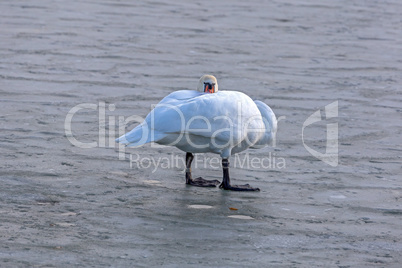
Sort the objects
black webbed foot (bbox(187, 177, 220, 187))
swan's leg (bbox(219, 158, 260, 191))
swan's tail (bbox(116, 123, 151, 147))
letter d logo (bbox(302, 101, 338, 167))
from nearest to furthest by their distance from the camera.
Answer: swan's tail (bbox(116, 123, 151, 147))
swan's leg (bbox(219, 158, 260, 191))
black webbed foot (bbox(187, 177, 220, 187))
letter d logo (bbox(302, 101, 338, 167))

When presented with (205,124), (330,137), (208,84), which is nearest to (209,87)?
(208,84)

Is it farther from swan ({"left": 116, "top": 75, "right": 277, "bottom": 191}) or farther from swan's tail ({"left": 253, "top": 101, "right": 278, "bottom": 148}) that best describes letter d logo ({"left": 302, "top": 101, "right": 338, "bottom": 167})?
swan ({"left": 116, "top": 75, "right": 277, "bottom": 191})

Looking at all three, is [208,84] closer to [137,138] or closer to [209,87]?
[209,87]

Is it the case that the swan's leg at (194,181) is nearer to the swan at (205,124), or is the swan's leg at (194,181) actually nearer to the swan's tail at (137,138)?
the swan at (205,124)

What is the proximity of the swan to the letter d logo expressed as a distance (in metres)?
1.00

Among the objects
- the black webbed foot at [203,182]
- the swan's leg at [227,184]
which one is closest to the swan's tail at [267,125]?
the swan's leg at [227,184]

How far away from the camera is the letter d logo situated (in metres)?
6.79

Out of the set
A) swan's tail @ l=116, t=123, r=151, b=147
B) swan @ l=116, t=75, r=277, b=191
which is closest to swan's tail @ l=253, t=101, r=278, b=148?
swan @ l=116, t=75, r=277, b=191

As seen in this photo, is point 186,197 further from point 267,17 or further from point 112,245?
point 267,17

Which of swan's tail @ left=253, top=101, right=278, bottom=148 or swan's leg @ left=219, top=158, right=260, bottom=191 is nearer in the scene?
swan's leg @ left=219, top=158, right=260, bottom=191

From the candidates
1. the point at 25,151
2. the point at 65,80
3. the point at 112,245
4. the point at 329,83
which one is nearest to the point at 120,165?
the point at 25,151

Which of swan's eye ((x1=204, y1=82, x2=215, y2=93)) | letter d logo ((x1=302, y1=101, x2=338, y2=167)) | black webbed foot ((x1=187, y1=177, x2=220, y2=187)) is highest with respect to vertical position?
Answer: swan's eye ((x1=204, y1=82, x2=215, y2=93))

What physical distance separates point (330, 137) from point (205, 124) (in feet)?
7.20

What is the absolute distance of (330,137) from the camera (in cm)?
744
